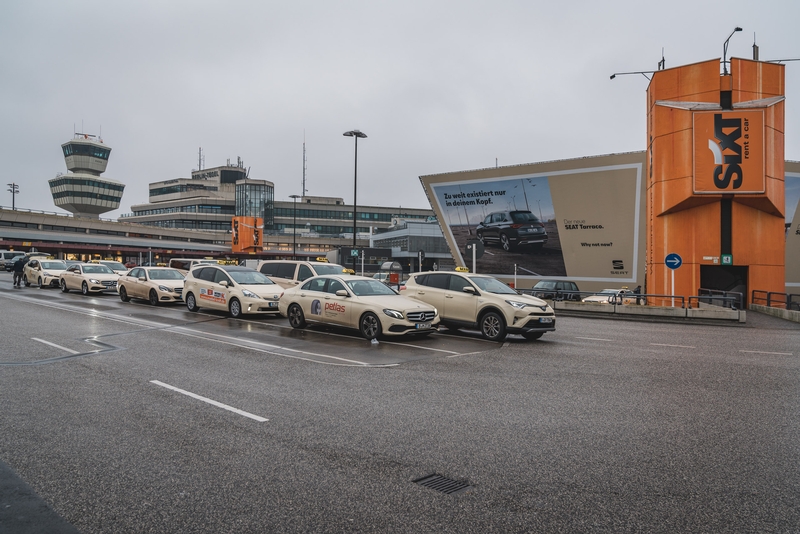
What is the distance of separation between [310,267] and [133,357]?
32.6ft

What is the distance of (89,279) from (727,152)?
2964cm

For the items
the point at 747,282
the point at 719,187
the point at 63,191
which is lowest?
the point at 747,282

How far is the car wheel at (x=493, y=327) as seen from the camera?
1297 centimetres

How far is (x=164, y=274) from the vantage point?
2214 cm

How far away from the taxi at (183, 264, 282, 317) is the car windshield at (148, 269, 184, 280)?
3.18 metres

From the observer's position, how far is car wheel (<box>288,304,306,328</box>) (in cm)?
1449

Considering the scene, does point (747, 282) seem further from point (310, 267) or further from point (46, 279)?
point (46, 279)

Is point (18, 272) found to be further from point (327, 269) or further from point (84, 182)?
point (84, 182)

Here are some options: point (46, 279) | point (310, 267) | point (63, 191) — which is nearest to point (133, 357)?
point (310, 267)

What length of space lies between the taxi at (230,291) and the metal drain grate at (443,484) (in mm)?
13051

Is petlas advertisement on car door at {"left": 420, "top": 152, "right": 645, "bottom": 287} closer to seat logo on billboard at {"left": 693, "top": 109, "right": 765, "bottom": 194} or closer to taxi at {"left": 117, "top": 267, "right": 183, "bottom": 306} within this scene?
seat logo on billboard at {"left": 693, "top": 109, "right": 765, "bottom": 194}

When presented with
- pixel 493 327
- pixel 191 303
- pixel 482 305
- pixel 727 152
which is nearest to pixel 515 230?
pixel 727 152

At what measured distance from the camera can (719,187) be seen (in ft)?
79.4

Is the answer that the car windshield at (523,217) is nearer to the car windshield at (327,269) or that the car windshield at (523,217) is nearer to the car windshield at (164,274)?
the car windshield at (327,269)
